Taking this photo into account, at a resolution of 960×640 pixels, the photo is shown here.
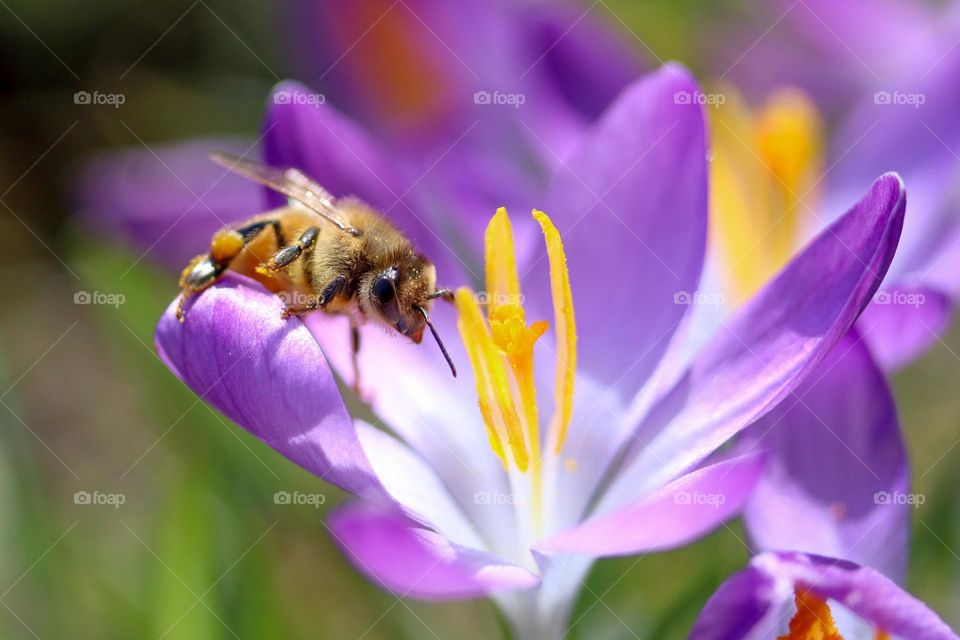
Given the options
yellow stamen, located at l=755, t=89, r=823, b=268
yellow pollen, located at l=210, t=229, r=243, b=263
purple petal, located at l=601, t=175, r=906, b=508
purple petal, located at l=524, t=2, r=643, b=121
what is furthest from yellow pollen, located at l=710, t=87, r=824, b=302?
yellow pollen, located at l=210, t=229, r=243, b=263

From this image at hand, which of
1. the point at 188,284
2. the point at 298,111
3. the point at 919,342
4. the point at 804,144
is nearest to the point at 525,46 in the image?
the point at 804,144

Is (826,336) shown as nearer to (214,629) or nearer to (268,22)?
(214,629)

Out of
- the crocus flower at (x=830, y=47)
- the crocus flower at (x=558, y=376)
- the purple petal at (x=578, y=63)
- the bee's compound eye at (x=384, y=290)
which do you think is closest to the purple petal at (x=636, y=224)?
the crocus flower at (x=558, y=376)

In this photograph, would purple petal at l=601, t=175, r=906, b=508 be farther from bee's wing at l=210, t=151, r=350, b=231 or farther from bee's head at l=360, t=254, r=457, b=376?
bee's wing at l=210, t=151, r=350, b=231

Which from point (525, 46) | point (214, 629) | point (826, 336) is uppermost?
point (525, 46)

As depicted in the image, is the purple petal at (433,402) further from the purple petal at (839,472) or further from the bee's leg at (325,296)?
the purple petal at (839,472)

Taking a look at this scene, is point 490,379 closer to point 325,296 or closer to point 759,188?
point 325,296

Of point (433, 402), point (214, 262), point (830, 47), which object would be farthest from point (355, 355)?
point (830, 47)

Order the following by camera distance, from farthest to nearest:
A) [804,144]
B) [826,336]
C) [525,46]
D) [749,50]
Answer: [749,50] → [525,46] → [804,144] → [826,336]
